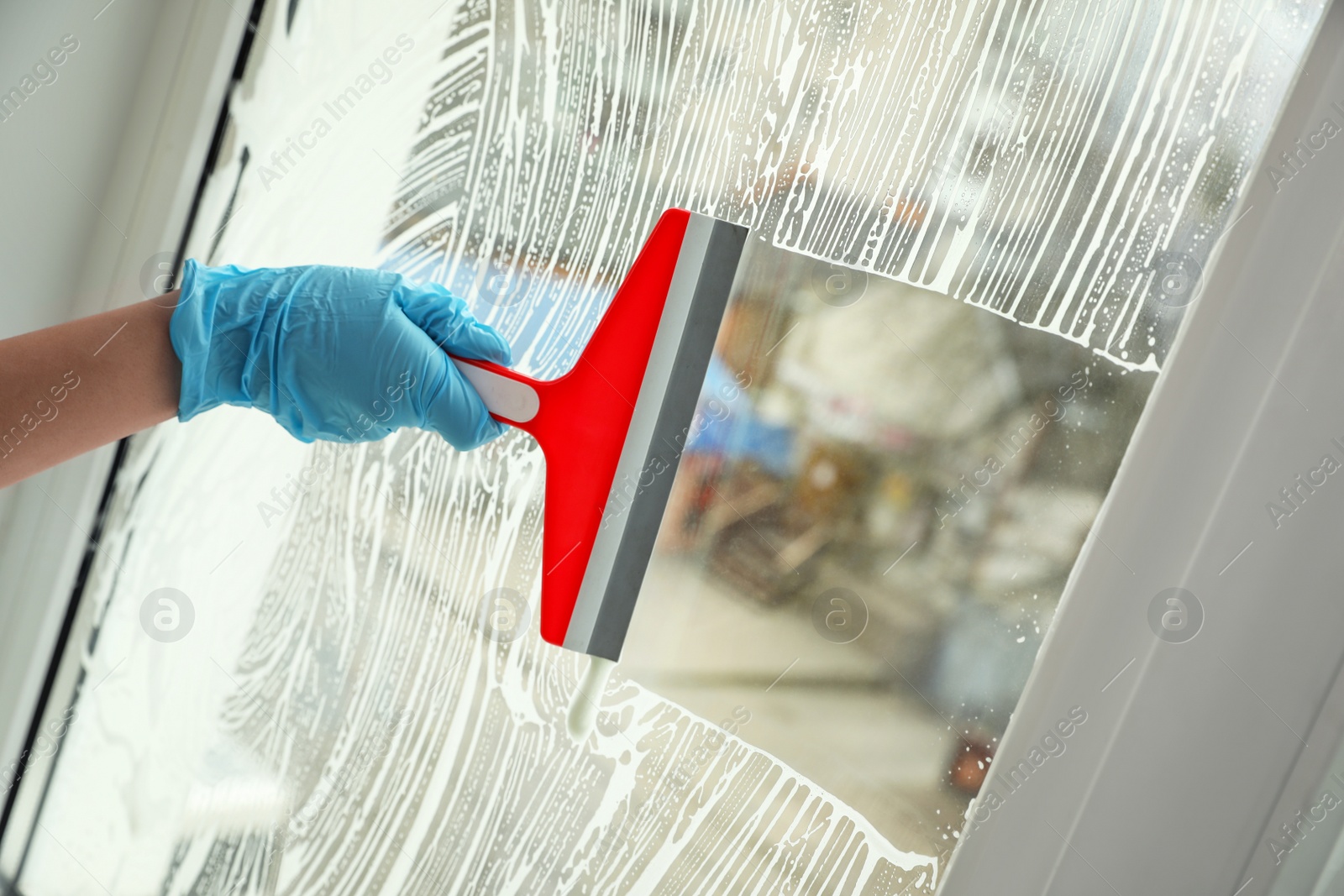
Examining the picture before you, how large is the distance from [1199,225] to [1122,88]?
130 millimetres

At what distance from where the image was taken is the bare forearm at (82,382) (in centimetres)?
69

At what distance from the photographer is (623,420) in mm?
666

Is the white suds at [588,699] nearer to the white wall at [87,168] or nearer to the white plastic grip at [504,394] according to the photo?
the white plastic grip at [504,394]

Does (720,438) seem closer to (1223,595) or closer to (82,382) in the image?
(1223,595)

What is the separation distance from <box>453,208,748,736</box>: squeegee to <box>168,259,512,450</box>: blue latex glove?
7cm

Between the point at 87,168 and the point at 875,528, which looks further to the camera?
the point at 87,168

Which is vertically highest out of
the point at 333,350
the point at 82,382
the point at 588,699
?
the point at 333,350

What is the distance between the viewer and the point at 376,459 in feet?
3.20

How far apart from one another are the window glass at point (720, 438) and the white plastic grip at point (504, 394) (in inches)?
5.8

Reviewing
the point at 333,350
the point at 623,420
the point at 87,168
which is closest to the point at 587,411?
the point at 623,420

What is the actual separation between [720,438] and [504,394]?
0.21 metres

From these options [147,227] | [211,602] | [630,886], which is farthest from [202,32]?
[630,886]

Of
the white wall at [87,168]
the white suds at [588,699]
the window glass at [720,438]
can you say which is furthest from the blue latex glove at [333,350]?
the white wall at [87,168]

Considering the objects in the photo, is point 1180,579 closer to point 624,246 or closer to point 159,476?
point 624,246
